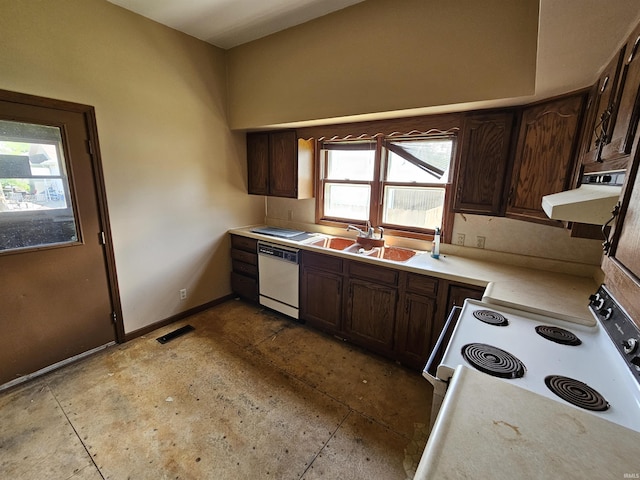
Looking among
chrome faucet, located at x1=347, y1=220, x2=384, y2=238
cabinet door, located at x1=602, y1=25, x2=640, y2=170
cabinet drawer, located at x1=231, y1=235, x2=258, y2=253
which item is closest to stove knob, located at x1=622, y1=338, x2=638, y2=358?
cabinet door, located at x1=602, y1=25, x2=640, y2=170

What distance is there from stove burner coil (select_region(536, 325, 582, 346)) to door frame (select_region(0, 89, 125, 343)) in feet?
10.4

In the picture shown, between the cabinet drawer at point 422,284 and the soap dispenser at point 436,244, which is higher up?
the soap dispenser at point 436,244

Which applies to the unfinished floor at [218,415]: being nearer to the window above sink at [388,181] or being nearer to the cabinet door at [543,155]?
the window above sink at [388,181]

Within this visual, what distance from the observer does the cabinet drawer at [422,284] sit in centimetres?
213

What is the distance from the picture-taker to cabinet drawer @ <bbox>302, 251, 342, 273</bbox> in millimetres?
2625

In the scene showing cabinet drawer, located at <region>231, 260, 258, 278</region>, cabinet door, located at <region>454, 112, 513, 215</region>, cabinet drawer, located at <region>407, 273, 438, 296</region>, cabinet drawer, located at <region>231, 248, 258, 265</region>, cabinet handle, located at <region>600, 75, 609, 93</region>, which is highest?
cabinet handle, located at <region>600, 75, 609, 93</region>

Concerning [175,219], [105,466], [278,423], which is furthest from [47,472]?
[175,219]

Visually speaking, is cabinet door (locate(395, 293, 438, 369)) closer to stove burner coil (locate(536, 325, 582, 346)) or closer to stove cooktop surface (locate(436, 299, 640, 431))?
stove cooktop surface (locate(436, 299, 640, 431))

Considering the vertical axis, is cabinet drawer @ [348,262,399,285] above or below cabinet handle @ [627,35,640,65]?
below

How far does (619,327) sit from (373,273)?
1509mm

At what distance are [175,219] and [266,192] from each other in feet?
3.46

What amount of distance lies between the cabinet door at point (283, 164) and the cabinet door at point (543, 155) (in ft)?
6.65

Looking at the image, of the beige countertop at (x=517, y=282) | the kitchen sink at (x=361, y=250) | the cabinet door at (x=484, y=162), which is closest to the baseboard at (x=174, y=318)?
the beige countertop at (x=517, y=282)

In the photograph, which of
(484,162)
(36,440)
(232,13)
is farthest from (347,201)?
(36,440)
